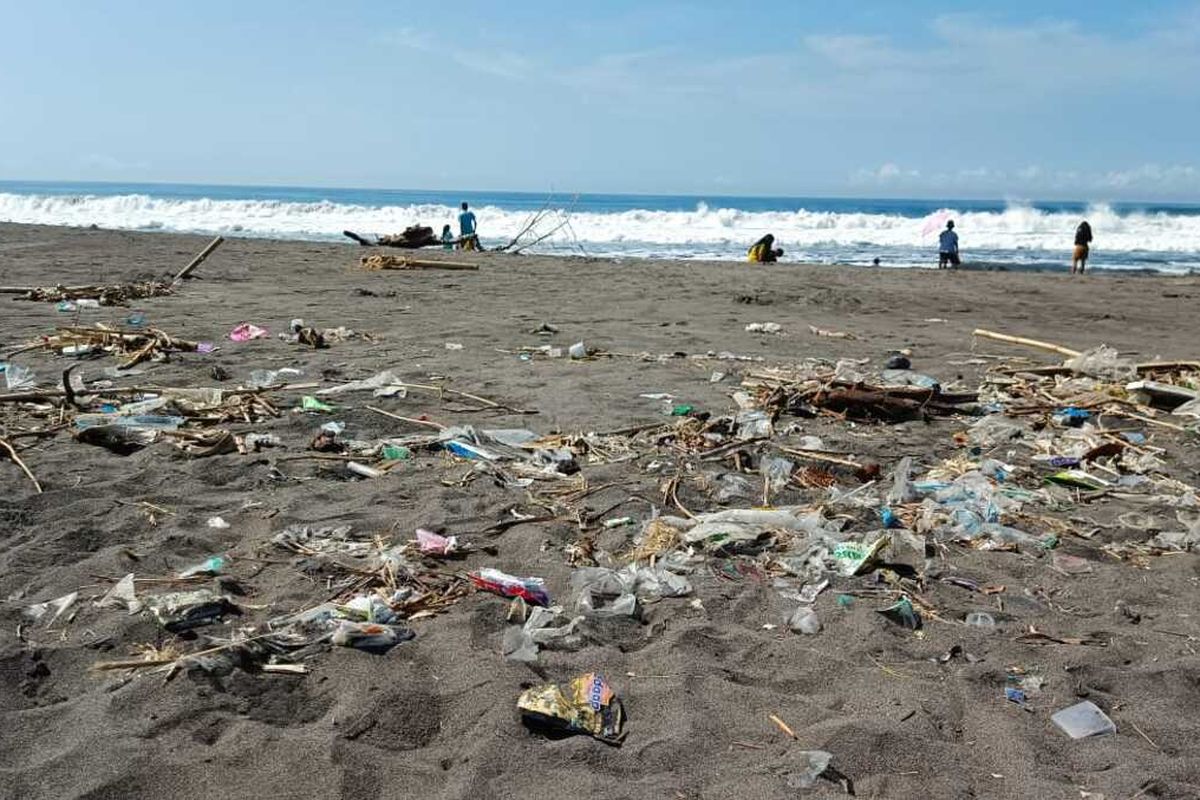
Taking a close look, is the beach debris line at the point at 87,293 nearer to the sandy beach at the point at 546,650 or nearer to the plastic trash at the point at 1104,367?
the sandy beach at the point at 546,650

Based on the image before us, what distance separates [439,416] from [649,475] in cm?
139

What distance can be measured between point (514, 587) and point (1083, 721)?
161cm

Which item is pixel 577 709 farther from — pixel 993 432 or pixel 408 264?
pixel 408 264

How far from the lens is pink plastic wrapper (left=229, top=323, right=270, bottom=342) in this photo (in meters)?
6.89

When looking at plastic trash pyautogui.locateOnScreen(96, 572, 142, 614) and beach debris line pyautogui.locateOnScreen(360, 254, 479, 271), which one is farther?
beach debris line pyautogui.locateOnScreen(360, 254, 479, 271)

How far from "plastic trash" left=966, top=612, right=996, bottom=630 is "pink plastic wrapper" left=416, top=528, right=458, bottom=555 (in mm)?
1703

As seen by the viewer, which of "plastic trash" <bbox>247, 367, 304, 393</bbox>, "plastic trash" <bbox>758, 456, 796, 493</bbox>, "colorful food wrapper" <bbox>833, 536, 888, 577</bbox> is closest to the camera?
"colorful food wrapper" <bbox>833, 536, 888, 577</bbox>

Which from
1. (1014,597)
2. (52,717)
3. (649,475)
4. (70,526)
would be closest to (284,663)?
(52,717)

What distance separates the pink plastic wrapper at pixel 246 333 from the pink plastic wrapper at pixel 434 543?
4.20m

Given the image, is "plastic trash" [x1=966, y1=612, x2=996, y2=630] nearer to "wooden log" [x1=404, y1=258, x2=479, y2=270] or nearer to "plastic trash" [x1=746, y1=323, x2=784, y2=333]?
"plastic trash" [x1=746, y1=323, x2=784, y2=333]

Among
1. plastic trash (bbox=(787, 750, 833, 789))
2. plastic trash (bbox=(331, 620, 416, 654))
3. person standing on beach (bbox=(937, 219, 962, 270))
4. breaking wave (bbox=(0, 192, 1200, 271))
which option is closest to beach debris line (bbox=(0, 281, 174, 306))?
plastic trash (bbox=(331, 620, 416, 654))

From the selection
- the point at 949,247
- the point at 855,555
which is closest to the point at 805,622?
the point at 855,555

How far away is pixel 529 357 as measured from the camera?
22.1ft

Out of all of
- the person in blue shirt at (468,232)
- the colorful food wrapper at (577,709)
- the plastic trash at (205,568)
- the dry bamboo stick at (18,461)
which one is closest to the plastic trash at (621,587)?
the colorful food wrapper at (577,709)
